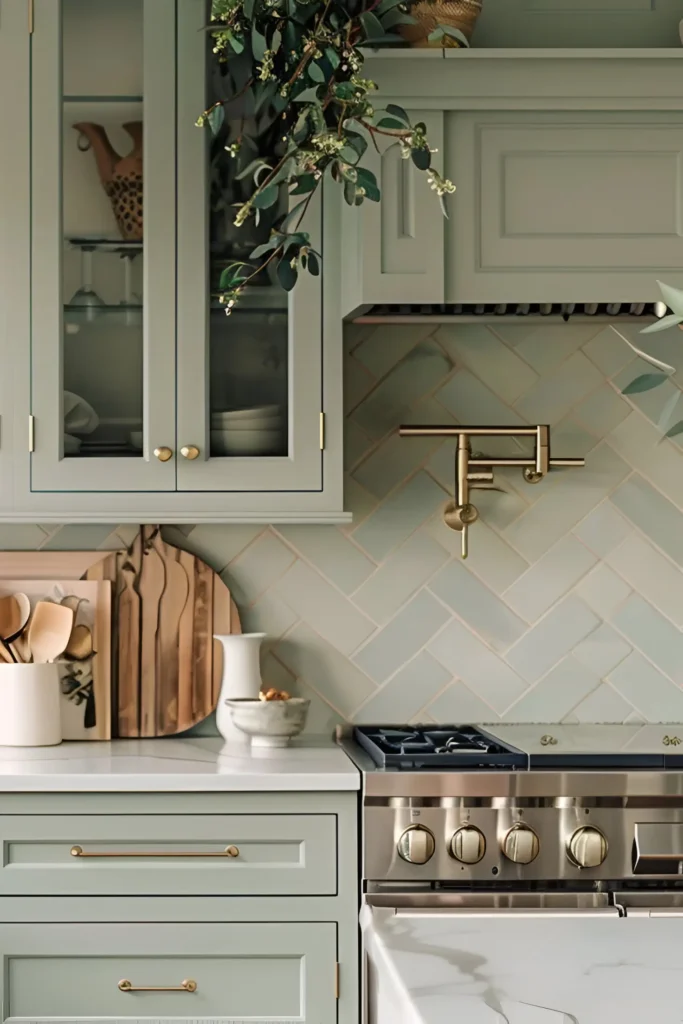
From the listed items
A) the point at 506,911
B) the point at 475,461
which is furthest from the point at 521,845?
the point at 475,461

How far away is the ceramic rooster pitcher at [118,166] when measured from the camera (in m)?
2.38

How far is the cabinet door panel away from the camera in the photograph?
230cm

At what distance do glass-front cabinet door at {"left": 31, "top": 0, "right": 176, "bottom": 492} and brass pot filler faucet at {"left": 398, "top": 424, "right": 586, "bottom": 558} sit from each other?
2.02 ft

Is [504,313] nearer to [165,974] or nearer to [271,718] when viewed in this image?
[271,718]

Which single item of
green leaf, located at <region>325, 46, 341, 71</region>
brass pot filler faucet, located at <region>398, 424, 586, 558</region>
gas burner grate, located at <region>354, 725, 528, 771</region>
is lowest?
gas burner grate, located at <region>354, 725, 528, 771</region>

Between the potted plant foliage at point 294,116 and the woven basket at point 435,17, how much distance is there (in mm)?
42

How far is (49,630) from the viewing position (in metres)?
2.49

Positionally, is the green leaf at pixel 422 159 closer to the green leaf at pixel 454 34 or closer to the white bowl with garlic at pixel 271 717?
the green leaf at pixel 454 34

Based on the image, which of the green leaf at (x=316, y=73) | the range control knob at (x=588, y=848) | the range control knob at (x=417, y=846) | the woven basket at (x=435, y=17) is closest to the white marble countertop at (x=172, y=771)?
the range control knob at (x=417, y=846)

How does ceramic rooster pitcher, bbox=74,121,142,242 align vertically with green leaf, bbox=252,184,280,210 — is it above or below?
above

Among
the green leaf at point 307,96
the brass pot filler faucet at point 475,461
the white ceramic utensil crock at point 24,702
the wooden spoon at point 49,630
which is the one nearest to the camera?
the green leaf at point 307,96

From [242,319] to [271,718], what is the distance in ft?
2.74

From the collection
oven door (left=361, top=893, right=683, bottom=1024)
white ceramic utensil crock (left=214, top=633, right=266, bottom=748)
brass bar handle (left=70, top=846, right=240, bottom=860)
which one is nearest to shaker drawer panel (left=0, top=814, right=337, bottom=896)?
brass bar handle (left=70, top=846, right=240, bottom=860)

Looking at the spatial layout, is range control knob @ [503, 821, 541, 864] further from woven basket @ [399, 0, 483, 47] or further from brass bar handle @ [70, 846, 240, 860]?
woven basket @ [399, 0, 483, 47]
